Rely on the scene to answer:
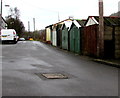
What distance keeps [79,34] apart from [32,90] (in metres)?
13.1

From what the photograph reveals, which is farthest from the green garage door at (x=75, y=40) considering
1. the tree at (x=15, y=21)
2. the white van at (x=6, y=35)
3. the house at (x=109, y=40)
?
the tree at (x=15, y=21)

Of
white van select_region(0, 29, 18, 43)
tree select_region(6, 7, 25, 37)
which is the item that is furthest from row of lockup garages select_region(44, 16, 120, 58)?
tree select_region(6, 7, 25, 37)

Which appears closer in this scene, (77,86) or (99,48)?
(77,86)

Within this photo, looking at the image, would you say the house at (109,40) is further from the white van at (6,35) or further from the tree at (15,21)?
the tree at (15,21)

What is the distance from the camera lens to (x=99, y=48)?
14.7 meters

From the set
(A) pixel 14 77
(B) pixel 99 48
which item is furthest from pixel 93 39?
(A) pixel 14 77

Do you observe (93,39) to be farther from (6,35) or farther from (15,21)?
(15,21)

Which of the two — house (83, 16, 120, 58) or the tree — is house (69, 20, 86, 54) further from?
the tree

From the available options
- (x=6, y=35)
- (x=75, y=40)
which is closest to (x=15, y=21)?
(x=6, y=35)

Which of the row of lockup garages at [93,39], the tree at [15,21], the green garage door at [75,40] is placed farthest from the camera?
the tree at [15,21]

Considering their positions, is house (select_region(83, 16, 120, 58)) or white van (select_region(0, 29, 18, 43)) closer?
house (select_region(83, 16, 120, 58))

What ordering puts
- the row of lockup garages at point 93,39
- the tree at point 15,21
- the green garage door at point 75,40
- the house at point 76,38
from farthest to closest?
the tree at point 15,21
the green garage door at point 75,40
the house at point 76,38
the row of lockup garages at point 93,39

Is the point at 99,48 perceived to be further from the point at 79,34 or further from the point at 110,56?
the point at 79,34

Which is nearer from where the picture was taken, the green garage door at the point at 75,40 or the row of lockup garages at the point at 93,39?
the row of lockup garages at the point at 93,39
